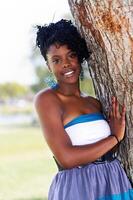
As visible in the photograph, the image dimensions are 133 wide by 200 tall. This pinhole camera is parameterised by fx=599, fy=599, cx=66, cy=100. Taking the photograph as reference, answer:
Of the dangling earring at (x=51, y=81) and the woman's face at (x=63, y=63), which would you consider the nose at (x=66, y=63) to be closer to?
the woman's face at (x=63, y=63)

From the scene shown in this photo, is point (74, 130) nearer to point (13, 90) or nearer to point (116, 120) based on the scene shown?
point (116, 120)

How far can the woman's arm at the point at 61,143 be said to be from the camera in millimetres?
3090

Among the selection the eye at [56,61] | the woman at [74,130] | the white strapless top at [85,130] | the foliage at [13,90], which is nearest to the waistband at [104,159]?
the woman at [74,130]

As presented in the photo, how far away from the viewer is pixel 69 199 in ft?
10.4

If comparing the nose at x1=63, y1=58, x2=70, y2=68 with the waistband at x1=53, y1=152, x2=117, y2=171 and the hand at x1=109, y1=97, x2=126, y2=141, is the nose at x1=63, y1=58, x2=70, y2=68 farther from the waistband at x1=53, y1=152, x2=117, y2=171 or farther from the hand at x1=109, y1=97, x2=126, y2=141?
the waistband at x1=53, y1=152, x2=117, y2=171

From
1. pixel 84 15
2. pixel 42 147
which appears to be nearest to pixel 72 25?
pixel 84 15

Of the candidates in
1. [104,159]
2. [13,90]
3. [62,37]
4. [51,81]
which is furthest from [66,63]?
[13,90]

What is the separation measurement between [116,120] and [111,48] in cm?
40

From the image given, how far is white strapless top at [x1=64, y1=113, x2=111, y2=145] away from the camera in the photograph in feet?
10.5

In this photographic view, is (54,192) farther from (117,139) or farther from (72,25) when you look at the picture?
(72,25)

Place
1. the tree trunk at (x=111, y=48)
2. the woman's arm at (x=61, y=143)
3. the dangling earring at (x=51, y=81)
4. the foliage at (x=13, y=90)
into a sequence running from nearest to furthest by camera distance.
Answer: the woman's arm at (x=61, y=143) < the tree trunk at (x=111, y=48) < the dangling earring at (x=51, y=81) < the foliage at (x=13, y=90)

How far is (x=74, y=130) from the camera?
3.20 meters

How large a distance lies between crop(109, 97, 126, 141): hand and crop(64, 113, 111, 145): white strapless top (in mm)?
55

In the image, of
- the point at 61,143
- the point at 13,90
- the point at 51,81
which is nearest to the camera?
the point at 61,143
